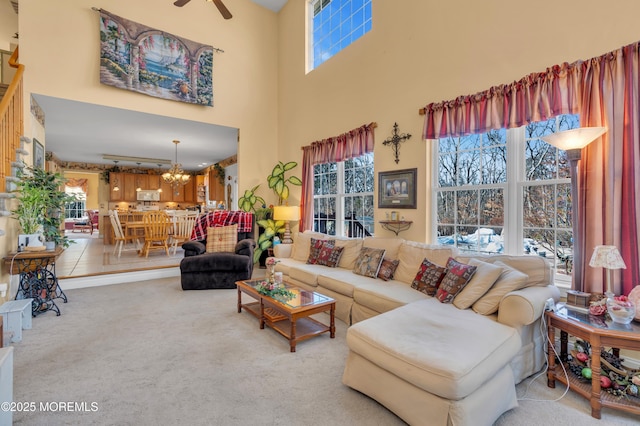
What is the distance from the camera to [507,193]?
2.92 meters

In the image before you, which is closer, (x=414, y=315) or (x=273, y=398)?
(x=273, y=398)

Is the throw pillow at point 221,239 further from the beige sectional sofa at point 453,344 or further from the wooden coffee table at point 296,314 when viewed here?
the beige sectional sofa at point 453,344

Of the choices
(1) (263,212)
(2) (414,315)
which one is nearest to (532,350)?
(2) (414,315)

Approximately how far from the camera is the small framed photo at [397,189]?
12.0 ft

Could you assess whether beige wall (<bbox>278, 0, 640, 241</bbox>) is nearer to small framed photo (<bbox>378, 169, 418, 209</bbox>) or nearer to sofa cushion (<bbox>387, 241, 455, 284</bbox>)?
small framed photo (<bbox>378, 169, 418, 209</bbox>)

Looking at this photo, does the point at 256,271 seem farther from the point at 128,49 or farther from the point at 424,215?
the point at 128,49

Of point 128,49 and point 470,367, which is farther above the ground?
point 128,49

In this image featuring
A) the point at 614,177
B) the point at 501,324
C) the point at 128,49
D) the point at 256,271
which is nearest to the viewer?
the point at 501,324

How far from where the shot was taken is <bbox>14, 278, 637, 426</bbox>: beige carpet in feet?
5.70

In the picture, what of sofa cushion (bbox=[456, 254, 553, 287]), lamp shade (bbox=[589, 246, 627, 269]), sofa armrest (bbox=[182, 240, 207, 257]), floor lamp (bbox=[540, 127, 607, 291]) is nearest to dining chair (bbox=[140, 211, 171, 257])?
sofa armrest (bbox=[182, 240, 207, 257])

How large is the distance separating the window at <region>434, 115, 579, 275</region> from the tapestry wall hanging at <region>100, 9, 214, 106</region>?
14.4 ft

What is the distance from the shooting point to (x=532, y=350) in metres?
2.14

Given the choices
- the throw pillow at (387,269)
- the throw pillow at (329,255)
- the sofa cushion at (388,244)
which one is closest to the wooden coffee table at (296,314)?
the throw pillow at (387,269)

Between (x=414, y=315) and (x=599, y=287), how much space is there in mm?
1418
